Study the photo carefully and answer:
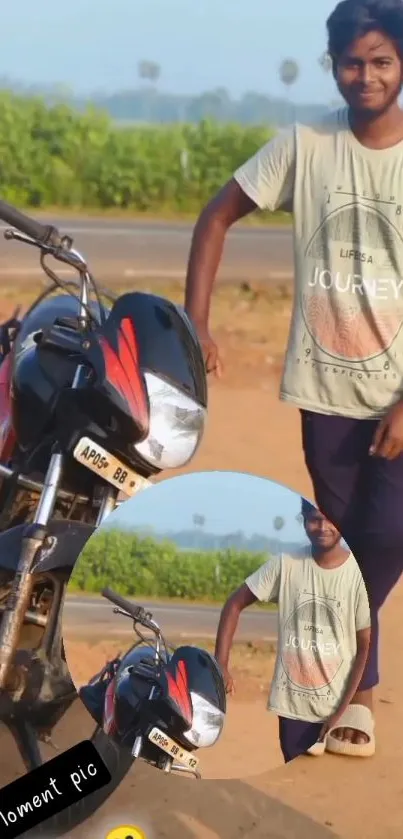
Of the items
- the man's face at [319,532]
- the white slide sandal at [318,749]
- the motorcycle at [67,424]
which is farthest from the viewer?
the white slide sandal at [318,749]

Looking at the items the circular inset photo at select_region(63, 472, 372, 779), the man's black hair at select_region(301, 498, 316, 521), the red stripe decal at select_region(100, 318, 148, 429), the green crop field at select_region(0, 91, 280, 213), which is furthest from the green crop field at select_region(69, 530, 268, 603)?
the green crop field at select_region(0, 91, 280, 213)

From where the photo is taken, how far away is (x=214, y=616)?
328 centimetres

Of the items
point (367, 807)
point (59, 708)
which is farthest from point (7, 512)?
point (367, 807)

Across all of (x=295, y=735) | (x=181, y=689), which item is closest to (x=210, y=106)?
(x=181, y=689)

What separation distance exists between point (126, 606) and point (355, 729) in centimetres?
49

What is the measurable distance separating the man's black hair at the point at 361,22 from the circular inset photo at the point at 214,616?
2.54 ft

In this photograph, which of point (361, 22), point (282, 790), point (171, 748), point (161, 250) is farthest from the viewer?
point (282, 790)

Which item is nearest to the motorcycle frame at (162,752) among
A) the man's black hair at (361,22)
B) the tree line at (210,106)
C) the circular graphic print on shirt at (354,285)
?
the circular graphic print on shirt at (354,285)

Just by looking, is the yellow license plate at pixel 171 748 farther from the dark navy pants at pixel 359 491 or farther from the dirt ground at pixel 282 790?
the dark navy pants at pixel 359 491

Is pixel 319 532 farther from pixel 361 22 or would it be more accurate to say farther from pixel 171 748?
pixel 361 22

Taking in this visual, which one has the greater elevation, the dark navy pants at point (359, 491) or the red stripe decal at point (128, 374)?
the red stripe decal at point (128, 374)

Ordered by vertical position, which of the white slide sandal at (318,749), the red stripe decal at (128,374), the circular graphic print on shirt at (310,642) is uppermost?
the red stripe decal at (128,374)

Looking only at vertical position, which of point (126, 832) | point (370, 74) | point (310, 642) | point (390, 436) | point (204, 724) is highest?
point (370, 74)

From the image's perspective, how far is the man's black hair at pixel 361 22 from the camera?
10.2ft
